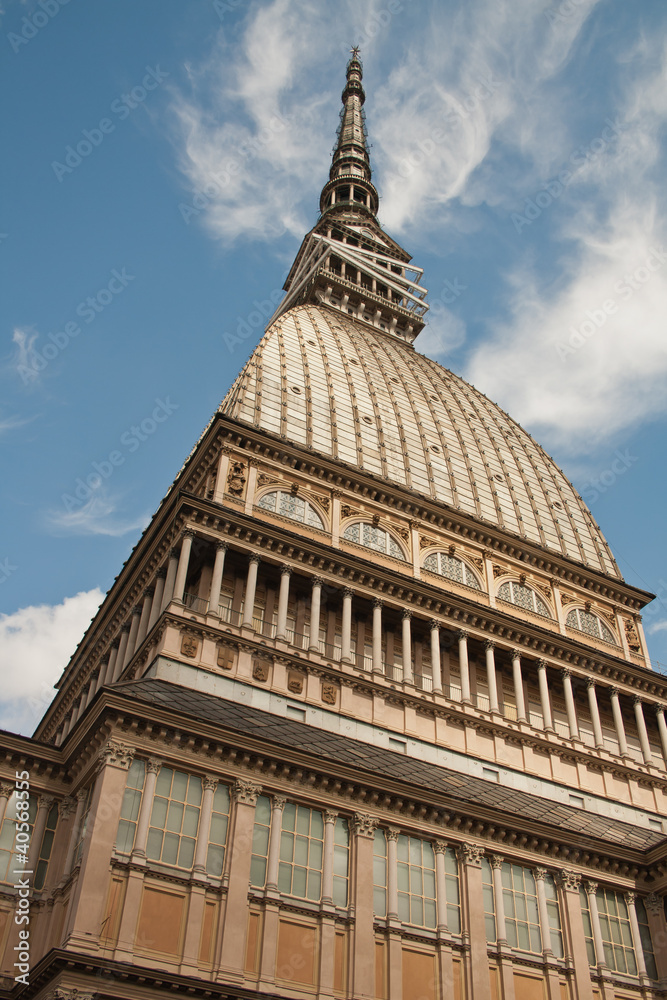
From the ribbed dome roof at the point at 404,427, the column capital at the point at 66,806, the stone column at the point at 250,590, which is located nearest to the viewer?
the column capital at the point at 66,806

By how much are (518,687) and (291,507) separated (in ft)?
45.3

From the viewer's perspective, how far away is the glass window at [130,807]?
94.3 ft

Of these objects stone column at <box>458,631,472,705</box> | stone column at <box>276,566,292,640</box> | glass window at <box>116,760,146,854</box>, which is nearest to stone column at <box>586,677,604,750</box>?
stone column at <box>458,631,472,705</box>

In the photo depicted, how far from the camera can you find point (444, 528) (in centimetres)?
5366

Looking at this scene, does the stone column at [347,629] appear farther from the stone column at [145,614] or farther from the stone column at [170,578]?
the stone column at [145,614]

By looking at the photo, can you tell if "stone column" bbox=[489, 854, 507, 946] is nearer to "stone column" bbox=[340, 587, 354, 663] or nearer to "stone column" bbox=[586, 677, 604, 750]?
"stone column" bbox=[340, 587, 354, 663]

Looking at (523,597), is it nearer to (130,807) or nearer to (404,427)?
(404,427)

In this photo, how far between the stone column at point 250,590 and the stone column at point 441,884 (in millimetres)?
11980

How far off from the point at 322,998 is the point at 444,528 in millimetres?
28678

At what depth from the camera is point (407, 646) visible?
44.6 meters

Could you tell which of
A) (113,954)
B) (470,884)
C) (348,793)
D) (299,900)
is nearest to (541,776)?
(470,884)

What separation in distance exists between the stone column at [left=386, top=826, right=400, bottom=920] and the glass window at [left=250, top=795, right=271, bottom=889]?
436 centimetres

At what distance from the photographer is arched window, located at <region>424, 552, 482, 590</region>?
5166 centimetres

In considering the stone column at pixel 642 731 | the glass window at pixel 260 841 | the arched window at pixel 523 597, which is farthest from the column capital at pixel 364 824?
the arched window at pixel 523 597
